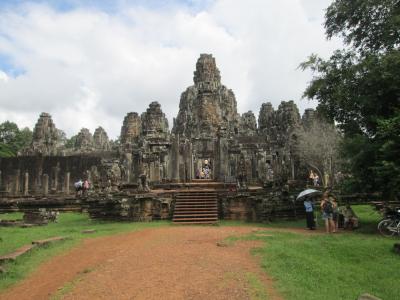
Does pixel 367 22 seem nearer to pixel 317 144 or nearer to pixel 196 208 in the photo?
pixel 196 208

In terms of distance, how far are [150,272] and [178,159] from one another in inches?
599

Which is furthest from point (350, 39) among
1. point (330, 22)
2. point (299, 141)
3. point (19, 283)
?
point (299, 141)

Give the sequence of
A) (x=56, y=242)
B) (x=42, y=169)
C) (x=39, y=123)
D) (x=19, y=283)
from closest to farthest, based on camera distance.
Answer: (x=19, y=283) → (x=56, y=242) → (x=42, y=169) → (x=39, y=123)

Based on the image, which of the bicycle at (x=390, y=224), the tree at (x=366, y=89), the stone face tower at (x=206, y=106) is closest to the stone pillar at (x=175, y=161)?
the stone face tower at (x=206, y=106)

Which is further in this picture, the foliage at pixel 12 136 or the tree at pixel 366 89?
the foliage at pixel 12 136

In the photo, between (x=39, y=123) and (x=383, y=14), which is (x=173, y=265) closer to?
(x=383, y=14)

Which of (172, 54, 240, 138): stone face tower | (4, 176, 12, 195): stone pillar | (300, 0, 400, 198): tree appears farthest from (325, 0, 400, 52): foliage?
(4, 176, 12, 195): stone pillar

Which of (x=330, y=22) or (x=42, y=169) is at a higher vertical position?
(x=330, y=22)

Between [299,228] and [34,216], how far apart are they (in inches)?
424

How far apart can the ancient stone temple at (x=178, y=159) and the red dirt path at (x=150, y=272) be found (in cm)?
611

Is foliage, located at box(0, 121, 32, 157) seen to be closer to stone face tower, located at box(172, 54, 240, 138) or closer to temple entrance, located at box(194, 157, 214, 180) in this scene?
stone face tower, located at box(172, 54, 240, 138)

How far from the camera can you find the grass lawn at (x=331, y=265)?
19.9 ft

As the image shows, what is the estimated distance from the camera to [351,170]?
12602 millimetres

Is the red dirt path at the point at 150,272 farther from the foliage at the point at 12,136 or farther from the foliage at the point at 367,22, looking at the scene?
the foliage at the point at 12,136
